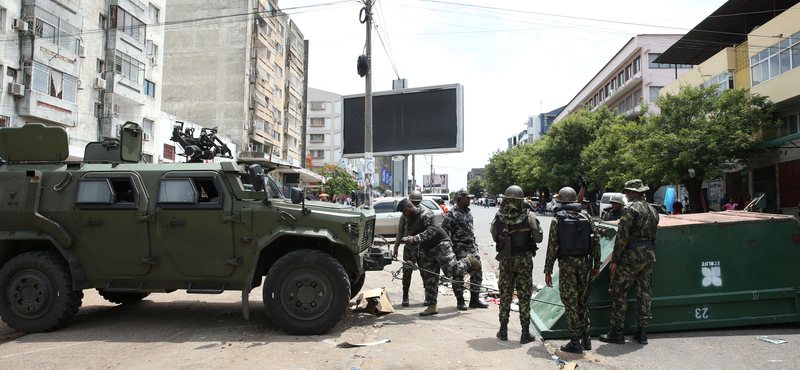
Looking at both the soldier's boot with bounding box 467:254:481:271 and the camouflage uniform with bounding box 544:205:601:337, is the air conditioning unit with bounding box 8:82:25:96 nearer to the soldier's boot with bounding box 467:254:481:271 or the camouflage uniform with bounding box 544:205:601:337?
the soldier's boot with bounding box 467:254:481:271

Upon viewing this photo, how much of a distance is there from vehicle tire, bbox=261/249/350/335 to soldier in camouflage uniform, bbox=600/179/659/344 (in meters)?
2.96

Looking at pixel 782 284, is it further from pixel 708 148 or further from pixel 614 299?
pixel 708 148

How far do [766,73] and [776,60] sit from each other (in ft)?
3.51

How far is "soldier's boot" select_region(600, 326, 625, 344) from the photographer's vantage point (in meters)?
5.21

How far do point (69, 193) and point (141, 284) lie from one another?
1.43 meters

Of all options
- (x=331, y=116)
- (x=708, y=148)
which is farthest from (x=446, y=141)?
(x=331, y=116)

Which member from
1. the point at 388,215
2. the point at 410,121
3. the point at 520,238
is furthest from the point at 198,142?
the point at 410,121

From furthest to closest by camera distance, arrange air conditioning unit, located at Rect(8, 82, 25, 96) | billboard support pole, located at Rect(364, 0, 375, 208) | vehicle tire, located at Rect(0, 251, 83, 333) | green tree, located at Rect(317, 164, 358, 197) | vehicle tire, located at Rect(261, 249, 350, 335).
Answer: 1. green tree, located at Rect(317, 164, 358, 197)
2. air conditioning unit, located at Rect(8, 82, 25, 96)
3. billboard support pole, located at Rect(364, 0, 375, 208)
4. vehicle tire, located at Rect(0, 251, 83, 333)
5. vehicle tire, located at Rect(261, 249, 350, 335)

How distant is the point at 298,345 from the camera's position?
5.26 metres

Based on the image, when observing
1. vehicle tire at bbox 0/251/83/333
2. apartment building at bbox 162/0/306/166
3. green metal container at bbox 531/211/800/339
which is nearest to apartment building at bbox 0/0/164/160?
apartment building at bbox 162/0/306/166

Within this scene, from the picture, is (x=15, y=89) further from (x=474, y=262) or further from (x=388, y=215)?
(x=474, y=262)

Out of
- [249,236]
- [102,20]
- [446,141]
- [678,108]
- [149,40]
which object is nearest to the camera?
[249,236]

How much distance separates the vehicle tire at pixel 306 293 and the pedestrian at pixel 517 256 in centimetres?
179

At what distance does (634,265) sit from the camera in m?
5.18
